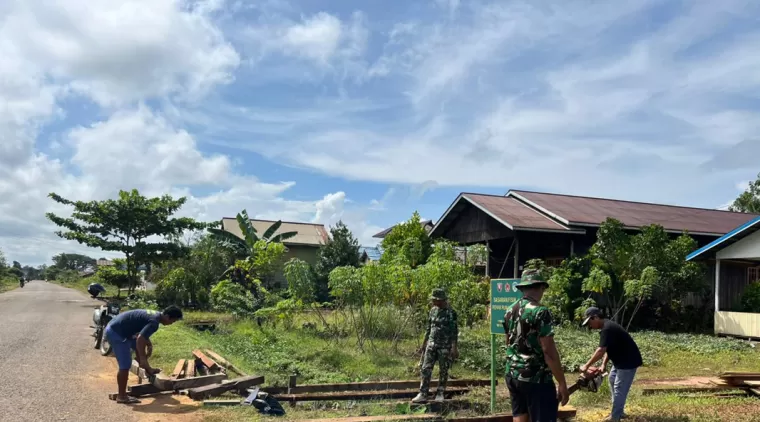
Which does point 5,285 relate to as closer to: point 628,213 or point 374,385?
point 628,213

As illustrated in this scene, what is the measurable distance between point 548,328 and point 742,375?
20.3 feet

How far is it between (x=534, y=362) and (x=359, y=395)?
416 cm

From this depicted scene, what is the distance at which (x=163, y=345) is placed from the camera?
12.7 m

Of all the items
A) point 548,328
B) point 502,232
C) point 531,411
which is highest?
point 502,232

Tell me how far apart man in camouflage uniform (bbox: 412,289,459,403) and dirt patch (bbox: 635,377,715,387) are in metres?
3.83

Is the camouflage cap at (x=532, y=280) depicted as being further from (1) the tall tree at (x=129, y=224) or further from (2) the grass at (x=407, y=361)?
(1) the tall tree at (x=129, y=224)

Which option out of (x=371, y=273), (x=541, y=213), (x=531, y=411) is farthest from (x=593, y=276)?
(x=531, y=411)

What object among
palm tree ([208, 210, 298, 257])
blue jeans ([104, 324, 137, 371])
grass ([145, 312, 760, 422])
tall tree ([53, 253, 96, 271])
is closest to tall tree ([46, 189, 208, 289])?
palm tree ([208, 210, 298, 257])

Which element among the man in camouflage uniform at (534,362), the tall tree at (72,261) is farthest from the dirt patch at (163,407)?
the tall tree at (72,261)

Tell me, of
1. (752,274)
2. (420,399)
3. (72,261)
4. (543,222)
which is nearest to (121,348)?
(420,399)

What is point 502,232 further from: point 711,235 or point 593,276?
point 711,235

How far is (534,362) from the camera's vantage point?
4805mm

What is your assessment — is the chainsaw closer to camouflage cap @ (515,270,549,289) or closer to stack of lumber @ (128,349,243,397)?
camouflage cap @ (515,270,549,289)

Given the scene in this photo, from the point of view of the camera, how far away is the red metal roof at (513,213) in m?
19.7
